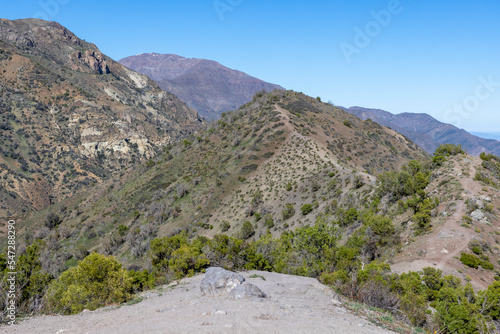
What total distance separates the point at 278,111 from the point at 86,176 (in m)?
72.7

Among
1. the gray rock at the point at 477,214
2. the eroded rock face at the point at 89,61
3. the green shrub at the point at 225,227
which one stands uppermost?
the eroded rock face at the point at 89,61

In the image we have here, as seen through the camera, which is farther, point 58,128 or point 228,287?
point 58,128

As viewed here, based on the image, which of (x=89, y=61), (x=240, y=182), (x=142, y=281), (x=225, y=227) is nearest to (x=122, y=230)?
(x=225, y=227)

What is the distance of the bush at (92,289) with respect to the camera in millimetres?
14062

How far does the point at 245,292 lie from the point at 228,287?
3.22 ft

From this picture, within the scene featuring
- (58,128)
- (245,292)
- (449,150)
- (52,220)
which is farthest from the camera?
(58,128)

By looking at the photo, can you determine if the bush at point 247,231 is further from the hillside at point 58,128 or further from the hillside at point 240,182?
the hillside at point 58,128

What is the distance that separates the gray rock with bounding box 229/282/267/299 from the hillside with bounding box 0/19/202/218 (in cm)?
8942

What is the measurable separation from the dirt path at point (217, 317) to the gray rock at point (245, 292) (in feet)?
1.44

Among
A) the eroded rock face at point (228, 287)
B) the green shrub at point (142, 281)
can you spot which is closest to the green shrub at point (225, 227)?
the green shrub at point (142, 281)

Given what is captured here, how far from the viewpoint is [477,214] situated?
21.0 meters

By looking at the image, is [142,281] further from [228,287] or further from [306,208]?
[306,208]

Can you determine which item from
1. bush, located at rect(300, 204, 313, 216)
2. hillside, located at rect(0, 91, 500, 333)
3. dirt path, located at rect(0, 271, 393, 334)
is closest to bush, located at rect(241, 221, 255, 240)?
hillside, located at rect(0, 91, 500, 333)

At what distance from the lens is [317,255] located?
74.9ft
